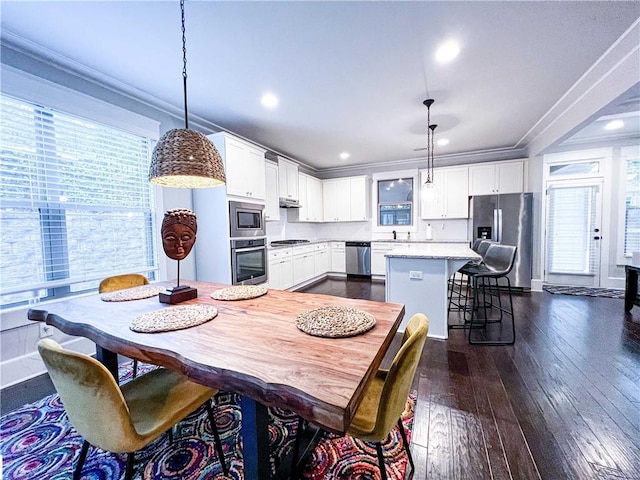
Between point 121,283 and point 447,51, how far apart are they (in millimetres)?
3194

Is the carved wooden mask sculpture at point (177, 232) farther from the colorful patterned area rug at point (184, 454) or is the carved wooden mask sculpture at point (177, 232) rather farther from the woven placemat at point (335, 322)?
the colorful patterned area rug at point (184, 454)

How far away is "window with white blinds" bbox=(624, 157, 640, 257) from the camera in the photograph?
429 cm

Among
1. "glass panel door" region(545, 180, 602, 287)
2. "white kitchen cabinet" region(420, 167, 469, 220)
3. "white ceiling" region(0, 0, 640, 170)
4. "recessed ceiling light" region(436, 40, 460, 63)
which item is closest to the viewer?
"white ceiling" region(0, 0, 640, 170)

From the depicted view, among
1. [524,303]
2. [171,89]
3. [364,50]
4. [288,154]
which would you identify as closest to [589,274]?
[524,303]

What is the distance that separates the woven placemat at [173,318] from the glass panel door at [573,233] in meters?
5.93

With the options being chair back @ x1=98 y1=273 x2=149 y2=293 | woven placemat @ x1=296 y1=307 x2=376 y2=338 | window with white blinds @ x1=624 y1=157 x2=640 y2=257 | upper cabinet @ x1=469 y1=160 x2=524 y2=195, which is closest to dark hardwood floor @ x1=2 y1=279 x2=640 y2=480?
woven placemat @ x1=296 y1=307 x2=376 y2=338

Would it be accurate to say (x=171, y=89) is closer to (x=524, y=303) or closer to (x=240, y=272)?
(x=240, y=272)

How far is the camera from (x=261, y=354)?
901mm

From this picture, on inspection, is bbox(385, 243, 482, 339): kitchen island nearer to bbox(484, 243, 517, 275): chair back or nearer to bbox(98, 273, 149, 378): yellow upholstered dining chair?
bbox(484, 243, 517, 275): chair back

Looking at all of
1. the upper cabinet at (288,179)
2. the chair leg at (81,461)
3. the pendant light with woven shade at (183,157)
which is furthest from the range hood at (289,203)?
the chair leg at (81,461)

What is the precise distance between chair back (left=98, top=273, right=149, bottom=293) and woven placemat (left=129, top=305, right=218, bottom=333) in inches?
35.1

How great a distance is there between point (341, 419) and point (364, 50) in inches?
98.3

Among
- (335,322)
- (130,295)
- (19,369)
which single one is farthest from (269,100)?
(19,369)

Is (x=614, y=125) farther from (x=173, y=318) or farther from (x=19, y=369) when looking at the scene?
(x=19, y=369)
